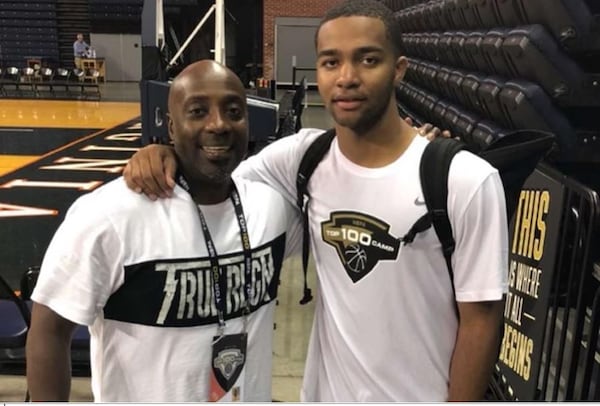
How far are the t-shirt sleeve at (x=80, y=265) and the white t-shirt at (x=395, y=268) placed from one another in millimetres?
543

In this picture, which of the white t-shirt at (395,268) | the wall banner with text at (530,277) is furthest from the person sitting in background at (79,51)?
the white t-shirt at (395,268)

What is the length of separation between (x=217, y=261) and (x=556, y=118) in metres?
3.38

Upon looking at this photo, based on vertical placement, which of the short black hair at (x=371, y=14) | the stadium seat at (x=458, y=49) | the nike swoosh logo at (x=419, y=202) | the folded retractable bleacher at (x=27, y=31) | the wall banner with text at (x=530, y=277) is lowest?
the wall banner with text at (x=530, y=277)

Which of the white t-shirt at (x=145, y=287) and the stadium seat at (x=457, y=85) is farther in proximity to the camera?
the stadium seat at (x=457, y=85)

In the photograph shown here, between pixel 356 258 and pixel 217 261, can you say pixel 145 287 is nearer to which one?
pixel 217 261

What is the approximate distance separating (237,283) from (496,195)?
25.7 inches

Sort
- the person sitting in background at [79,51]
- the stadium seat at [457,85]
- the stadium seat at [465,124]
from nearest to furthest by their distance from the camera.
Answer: the stadium seat at [465,124]
the stadium seat at [457,85]
the person sitting in background at [79,51]

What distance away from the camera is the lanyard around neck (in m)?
1.44

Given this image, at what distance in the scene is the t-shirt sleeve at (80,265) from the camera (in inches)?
52.4

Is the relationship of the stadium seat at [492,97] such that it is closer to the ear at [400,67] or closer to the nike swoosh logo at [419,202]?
the ear at [400,67]

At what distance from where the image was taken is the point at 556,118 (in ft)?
13.5

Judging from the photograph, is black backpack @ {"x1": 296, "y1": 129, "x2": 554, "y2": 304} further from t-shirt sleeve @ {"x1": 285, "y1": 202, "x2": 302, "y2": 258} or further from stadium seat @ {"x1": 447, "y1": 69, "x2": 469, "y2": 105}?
stadium seat @ {"x1": 447, "y1": 69, "x2": 469, "y2": 105}

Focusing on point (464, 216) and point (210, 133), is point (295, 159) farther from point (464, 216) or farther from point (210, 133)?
point (464, 216)

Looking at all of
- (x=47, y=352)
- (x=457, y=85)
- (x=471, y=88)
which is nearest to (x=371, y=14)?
(x=47, y=352)
